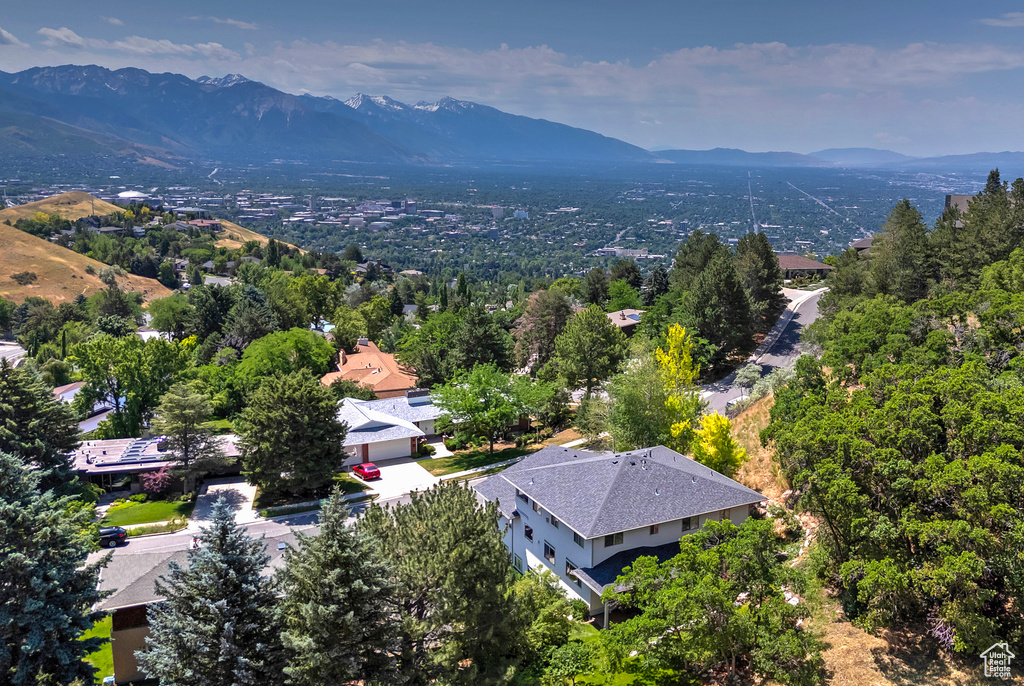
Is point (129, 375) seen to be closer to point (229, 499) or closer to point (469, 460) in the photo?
point (229, 499)

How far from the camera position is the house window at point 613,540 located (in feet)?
83.5

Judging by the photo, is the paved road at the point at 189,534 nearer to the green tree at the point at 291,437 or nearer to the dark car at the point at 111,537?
the dark car at the point at 111,537

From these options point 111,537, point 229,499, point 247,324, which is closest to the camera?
point 111,537

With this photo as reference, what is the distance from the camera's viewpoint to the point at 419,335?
67.9m

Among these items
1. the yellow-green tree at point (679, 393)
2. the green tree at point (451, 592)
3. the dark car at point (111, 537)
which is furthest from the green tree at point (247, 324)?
the green tree at point (451, 592)

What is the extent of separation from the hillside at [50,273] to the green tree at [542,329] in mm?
81127

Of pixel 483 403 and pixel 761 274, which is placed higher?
pixel 761 274

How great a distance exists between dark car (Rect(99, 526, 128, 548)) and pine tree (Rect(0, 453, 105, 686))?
15.5 m

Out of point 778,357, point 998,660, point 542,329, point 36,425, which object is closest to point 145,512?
point 36,425

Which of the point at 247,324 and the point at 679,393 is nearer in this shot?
the point at 679,393

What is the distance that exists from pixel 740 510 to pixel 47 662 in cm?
2454

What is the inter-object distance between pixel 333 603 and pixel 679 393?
2534 centimetres

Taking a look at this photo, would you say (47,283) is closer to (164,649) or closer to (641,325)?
(641,325)

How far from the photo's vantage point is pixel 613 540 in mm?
→ 25625
